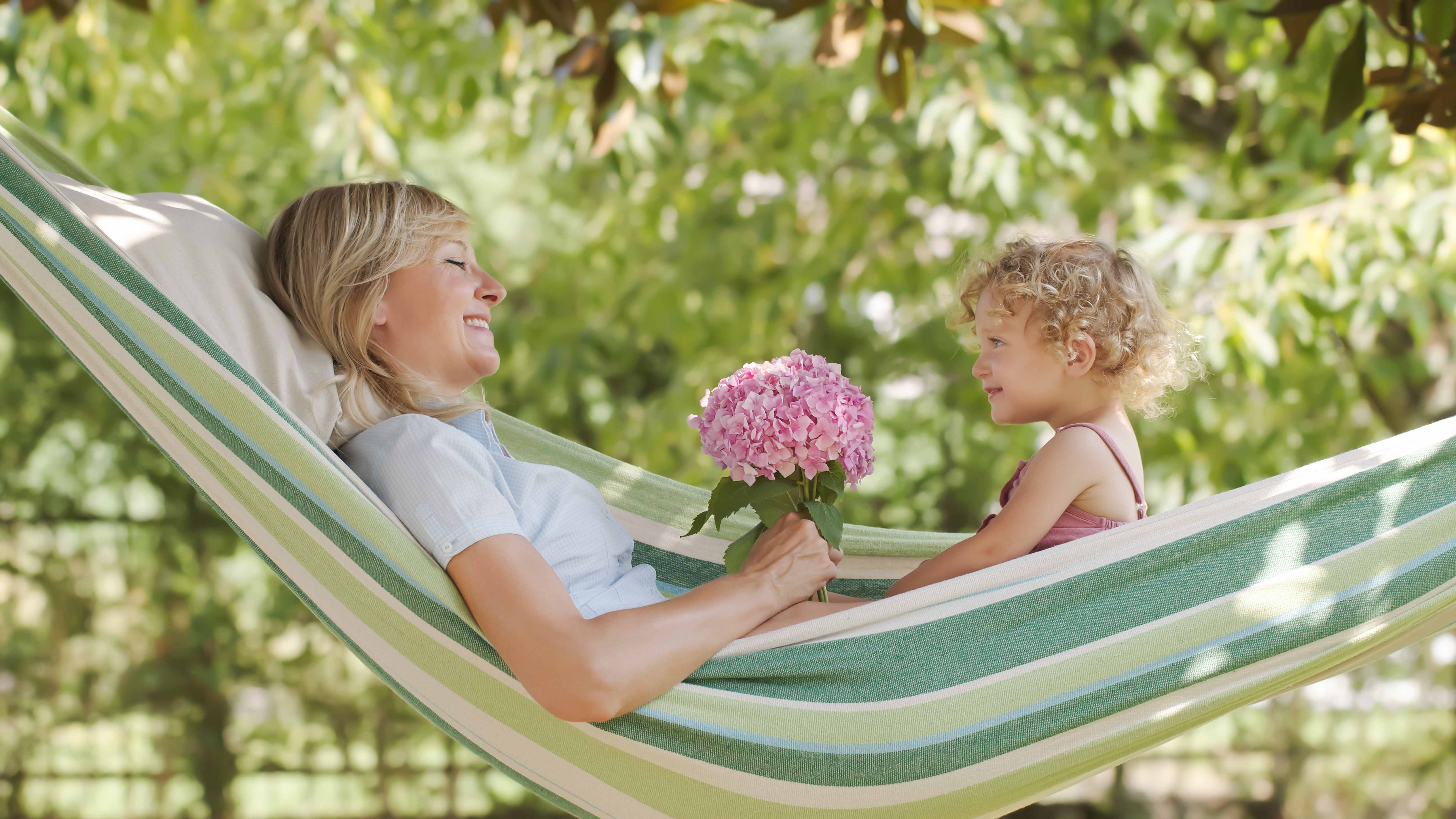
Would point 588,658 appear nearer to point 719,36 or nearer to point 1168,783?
point 719,36

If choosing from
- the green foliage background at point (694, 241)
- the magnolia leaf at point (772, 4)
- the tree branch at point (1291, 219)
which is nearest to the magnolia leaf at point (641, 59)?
the green foliage background at point (694, 241)

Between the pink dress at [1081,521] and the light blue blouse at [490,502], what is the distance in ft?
1.52

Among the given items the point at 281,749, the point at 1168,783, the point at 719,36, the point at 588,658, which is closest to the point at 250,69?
the point at 719,36

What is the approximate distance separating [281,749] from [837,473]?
346cm

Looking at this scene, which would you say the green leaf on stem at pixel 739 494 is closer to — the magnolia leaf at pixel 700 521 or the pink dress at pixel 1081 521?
the magnolia leaf at pixel 700 521

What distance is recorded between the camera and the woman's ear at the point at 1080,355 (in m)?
1.46

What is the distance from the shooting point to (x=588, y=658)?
1043 millimetres

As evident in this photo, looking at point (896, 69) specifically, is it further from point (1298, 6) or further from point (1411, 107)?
point (1411, 107)

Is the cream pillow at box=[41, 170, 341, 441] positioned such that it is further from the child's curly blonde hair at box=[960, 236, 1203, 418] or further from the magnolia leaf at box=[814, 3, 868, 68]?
the magnolia leaf at box=[814, 3, 868, 68]

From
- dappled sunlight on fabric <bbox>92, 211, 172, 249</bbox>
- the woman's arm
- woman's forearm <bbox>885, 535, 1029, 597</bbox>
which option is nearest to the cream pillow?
dappled sunlight on fabric <bbox>92, 211, 172, 249</bbox>

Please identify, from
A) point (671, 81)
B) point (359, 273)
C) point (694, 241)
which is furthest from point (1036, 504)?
point (694, 241)

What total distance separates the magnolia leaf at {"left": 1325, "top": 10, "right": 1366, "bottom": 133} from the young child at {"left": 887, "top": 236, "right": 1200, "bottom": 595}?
348 mm

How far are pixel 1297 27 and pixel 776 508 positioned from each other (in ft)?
3.28

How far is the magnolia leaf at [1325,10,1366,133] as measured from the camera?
1524 millimetres
